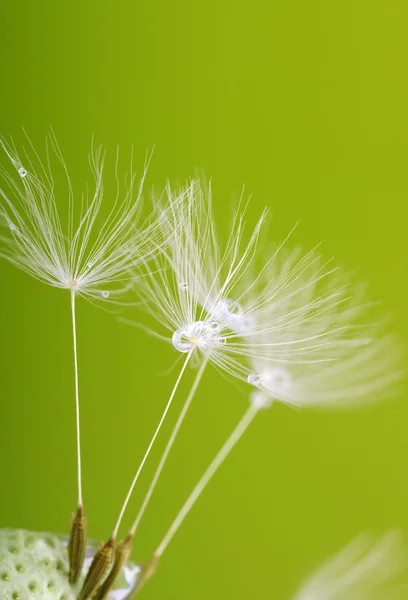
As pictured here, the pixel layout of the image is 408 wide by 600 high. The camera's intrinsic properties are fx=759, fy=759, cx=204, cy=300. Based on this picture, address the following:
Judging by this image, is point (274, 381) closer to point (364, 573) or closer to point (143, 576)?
point (143, 576)

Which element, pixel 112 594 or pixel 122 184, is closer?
pixel 112 594

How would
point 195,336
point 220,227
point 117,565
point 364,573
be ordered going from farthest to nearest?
point 220,227 → point 364,573 → point 195,336 → point 117,565

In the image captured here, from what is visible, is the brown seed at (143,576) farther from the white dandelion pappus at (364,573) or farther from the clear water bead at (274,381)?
the white dandelion pappus at (364,573)

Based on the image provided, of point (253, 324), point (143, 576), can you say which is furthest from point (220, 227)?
point (143, 576)

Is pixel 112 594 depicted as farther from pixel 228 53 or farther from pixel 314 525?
pixel 228 53

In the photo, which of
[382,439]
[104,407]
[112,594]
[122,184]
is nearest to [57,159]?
[122,184]

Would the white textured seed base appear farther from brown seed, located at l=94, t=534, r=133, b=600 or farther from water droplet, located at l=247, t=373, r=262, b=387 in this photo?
water droplet, located at l=247, t=373, r=262, b=387
